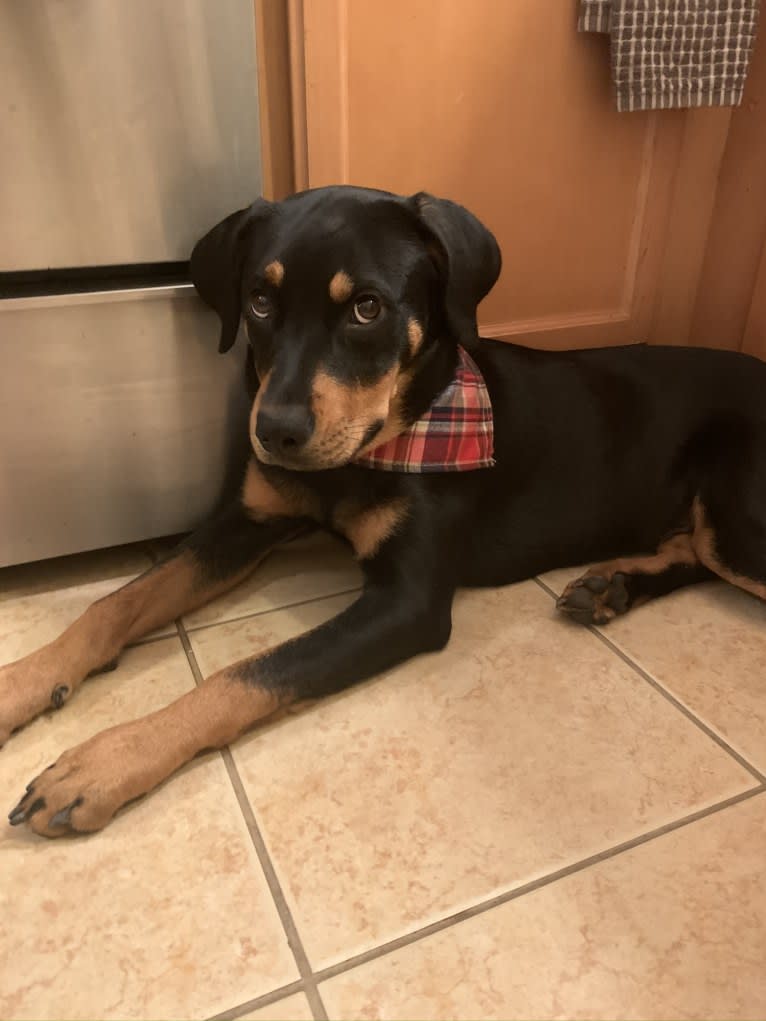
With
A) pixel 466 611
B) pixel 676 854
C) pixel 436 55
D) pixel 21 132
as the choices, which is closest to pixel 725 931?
pixel 676 854

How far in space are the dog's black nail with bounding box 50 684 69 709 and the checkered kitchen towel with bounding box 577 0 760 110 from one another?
6.02ft

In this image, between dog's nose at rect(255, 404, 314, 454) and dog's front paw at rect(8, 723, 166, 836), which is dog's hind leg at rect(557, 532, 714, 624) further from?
dog's front paw at rect(8, 723, 166, 836)

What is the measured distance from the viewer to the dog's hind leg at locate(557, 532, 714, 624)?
1710 millimetres

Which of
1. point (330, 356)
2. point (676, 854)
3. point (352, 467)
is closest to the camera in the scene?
point (676, 854)

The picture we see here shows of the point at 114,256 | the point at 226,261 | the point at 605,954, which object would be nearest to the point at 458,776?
the point at 605,954

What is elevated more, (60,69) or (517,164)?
(60,69)

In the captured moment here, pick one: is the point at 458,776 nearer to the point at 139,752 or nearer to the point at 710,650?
the point at 139,752

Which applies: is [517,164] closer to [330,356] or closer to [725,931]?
[330,356]

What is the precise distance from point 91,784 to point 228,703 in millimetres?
238

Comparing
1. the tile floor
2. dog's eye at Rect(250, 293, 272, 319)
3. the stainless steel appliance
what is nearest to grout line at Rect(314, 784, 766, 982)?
the tile floor

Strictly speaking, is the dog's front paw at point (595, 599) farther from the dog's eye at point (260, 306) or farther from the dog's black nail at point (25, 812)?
the dog's black nail at point (25, 812)

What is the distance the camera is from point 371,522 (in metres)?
1.59

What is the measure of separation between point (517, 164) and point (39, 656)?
63.7 inches

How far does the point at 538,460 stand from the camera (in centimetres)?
180
